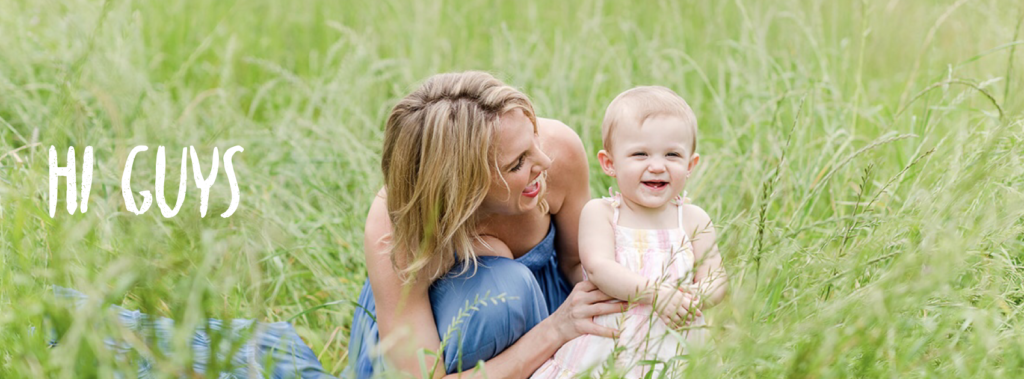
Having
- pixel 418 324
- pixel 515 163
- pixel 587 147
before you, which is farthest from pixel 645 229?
pixel 587 147

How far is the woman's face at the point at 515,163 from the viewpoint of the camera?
207cm

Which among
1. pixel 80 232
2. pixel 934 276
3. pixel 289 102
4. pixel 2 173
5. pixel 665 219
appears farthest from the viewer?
pixel 289 102

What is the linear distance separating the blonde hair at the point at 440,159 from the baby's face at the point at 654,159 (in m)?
0.28

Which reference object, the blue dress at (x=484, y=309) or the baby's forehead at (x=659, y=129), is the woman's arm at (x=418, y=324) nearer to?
the blue dress at (x=484, y=309)

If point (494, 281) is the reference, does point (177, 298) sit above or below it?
above

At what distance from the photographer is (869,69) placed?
454 centimetres

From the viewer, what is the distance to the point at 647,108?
1.95m

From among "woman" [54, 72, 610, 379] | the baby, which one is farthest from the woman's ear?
"woman" [54, 72, 610, 379]

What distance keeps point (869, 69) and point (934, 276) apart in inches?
136

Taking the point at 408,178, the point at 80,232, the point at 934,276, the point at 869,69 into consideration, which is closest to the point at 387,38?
the point at 869,69

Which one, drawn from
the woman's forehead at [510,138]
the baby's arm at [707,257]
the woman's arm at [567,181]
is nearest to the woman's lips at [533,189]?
the woman's forehead at [510,138]

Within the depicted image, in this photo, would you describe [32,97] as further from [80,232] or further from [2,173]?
[80,232]

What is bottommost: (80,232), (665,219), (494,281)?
(494,281)

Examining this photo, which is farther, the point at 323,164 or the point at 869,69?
the point at 869,69
